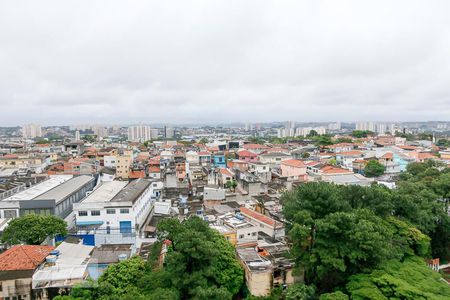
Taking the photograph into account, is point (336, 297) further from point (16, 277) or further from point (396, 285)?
point (16, 277)

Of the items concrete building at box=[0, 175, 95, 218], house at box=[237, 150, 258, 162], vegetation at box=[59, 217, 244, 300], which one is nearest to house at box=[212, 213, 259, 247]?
vegetation at box=[59, 217, 244, 300]

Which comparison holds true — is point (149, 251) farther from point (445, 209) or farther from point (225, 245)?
point (445, 209)

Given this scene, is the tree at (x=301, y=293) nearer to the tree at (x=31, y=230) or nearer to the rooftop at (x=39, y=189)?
the tree at (x=31, y=230)

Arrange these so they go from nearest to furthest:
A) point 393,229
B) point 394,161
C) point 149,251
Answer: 1. point 393,229
2. point 149,251
3. point 394,161

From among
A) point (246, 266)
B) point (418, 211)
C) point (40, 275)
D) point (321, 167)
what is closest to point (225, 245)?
point (246, 266)

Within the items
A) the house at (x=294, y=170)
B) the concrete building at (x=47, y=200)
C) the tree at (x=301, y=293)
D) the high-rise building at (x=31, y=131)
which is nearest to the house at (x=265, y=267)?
the tree at (x=301, y=293)

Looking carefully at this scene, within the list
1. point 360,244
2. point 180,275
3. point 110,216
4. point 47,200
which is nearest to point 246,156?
point 110,216
